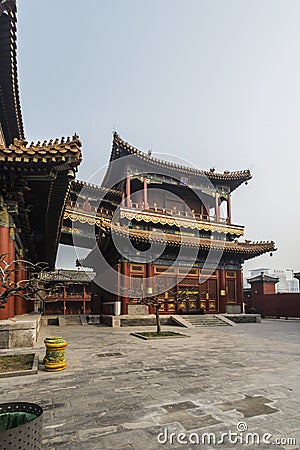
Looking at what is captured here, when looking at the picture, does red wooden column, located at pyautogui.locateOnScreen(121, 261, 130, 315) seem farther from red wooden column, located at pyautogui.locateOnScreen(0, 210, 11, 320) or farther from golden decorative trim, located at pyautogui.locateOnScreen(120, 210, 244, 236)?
red wooden column, located at pyautogui.locateOnScreen(0, 210, 11, 320)

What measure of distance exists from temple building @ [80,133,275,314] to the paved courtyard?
36.9ft

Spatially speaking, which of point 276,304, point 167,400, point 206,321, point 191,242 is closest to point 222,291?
point 206,321

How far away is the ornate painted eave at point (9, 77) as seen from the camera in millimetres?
7176

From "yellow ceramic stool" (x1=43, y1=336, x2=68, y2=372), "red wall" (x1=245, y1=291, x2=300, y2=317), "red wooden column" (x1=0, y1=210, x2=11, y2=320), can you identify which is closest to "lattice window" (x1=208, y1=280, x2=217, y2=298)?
"red wall" (x1=245, y1=291, x2=300, y2=317)

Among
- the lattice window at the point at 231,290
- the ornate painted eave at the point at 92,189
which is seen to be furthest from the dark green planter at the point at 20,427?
the ornate painted eave at the point at 92,189

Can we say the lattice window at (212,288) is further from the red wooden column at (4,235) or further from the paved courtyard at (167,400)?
the red wooden column at (4,235)

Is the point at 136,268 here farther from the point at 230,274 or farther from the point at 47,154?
the point at 47,154

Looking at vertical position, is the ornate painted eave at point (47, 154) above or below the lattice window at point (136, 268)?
above

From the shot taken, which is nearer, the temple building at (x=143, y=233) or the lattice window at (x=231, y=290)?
the temple building at (x=143, y=233)

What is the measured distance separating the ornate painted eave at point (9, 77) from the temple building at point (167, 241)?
8950 mm

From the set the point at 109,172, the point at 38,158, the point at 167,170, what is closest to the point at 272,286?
the point at 167,170

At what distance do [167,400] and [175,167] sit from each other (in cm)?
2170

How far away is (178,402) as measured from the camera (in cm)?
500

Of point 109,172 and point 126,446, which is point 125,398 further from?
point 109,172
